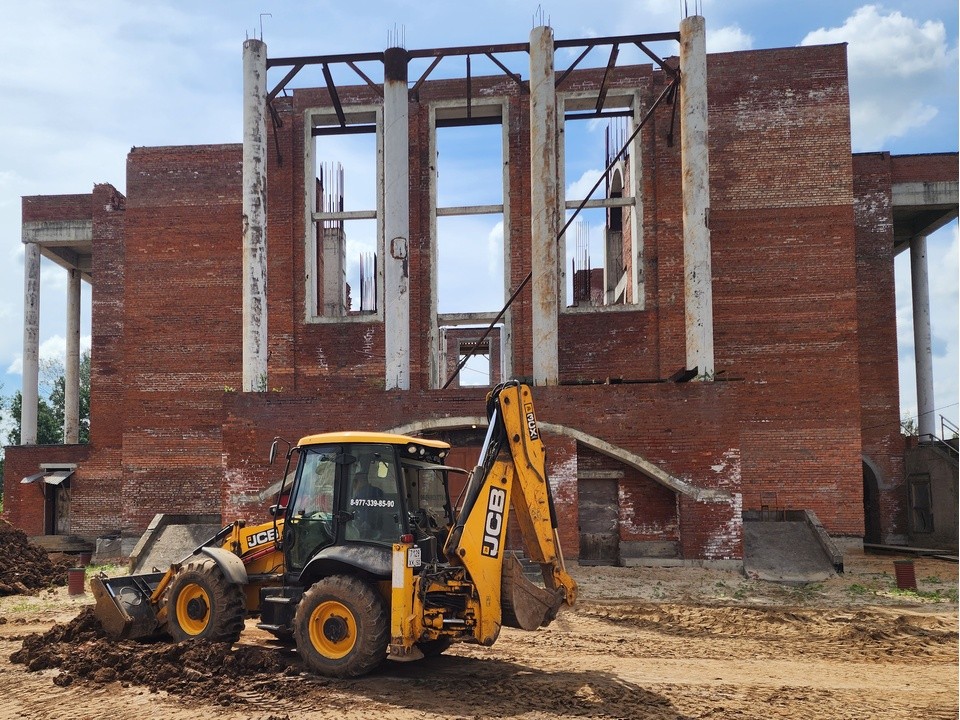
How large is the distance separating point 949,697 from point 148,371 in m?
20.8

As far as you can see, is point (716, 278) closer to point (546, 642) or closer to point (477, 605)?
point (546, 642)

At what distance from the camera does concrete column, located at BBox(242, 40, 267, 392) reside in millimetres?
18094

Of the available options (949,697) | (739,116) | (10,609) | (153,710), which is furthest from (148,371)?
(949,697)

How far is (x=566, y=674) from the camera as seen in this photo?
28.4ft

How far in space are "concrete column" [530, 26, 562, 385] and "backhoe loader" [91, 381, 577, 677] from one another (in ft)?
27.7

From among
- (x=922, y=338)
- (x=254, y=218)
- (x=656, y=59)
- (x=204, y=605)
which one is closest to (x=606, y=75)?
(x=656, y=59)

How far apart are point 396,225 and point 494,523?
35.3 ft

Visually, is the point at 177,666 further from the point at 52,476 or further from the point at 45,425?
the point at 45,425

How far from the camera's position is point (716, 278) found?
21438 mm

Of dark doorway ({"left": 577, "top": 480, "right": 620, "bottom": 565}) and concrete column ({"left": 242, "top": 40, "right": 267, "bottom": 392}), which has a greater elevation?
concrete column ({"left": 242, "top": 40, "right": 267, "bottom": 392})

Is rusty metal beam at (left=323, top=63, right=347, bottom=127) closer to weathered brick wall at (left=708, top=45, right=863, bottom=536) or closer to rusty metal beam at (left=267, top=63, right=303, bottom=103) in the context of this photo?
rusty metal beam at (left=267, top=63, right=303, bottom=103)

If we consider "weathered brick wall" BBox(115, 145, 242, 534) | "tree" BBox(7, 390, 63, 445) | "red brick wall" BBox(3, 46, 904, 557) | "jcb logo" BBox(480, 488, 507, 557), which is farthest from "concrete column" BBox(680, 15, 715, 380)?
"tree" BBox(7, 390, 63, 445)

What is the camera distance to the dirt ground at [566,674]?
7383 millimetres

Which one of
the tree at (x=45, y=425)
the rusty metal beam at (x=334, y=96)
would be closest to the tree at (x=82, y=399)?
the tree at (x=45, y=425)
